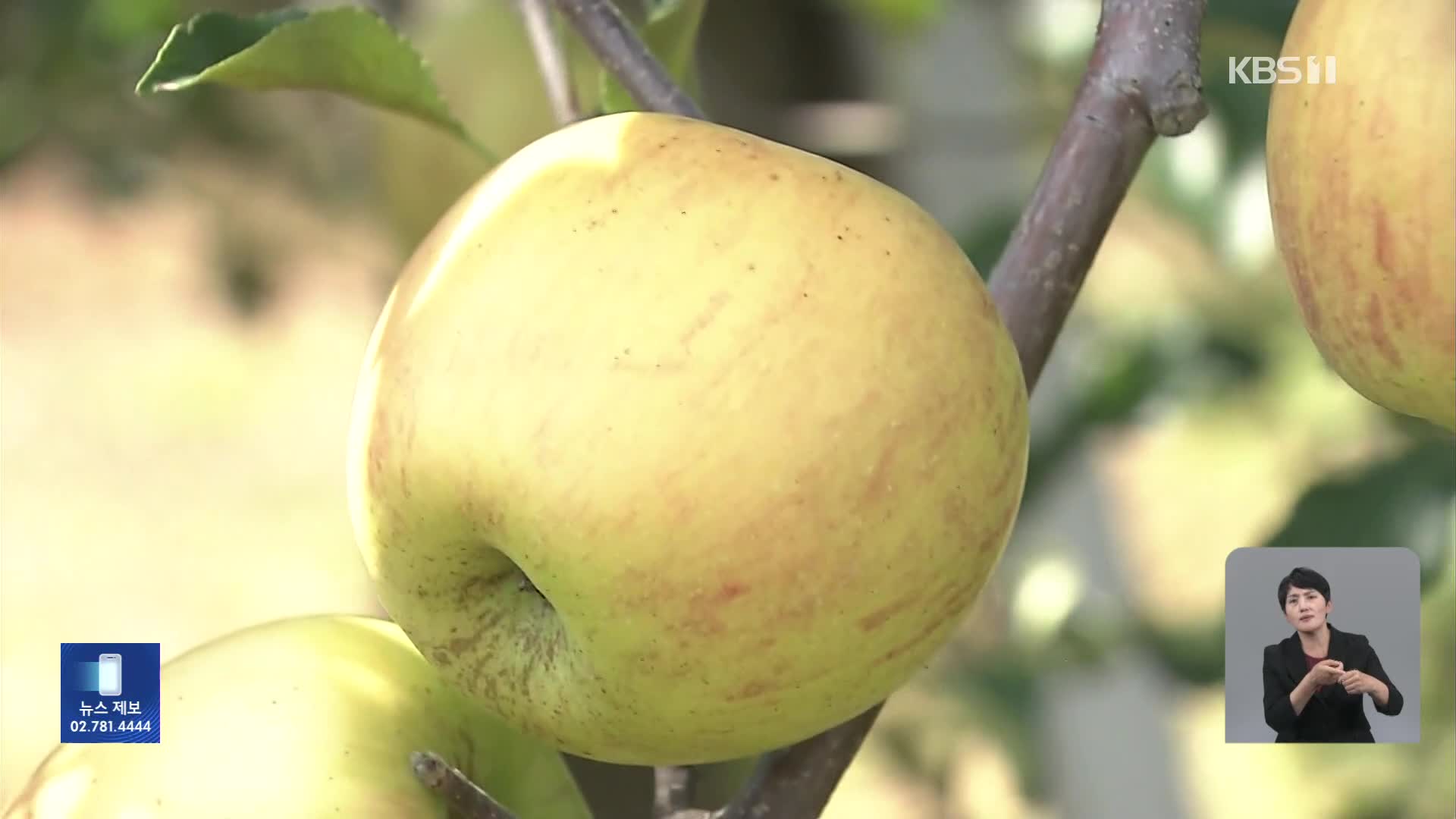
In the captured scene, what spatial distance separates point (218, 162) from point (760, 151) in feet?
5.14

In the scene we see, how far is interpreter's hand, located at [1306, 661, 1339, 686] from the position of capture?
0.43 m

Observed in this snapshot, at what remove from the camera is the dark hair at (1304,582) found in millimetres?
430

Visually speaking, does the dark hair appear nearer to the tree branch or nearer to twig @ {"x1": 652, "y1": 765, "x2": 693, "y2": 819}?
the tree branch

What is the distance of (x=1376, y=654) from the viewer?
1.40ft

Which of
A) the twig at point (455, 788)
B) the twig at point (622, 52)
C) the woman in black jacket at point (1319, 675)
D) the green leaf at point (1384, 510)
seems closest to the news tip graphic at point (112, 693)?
the twig at point (455, 788)

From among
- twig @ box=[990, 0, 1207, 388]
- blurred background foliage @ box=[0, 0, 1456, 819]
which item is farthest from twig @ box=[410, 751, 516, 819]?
blurred background foliage @ box=[0, 0, 1456, 819]

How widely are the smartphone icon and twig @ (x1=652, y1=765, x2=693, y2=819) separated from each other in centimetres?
18

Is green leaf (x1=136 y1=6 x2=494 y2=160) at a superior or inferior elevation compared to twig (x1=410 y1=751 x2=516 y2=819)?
superior

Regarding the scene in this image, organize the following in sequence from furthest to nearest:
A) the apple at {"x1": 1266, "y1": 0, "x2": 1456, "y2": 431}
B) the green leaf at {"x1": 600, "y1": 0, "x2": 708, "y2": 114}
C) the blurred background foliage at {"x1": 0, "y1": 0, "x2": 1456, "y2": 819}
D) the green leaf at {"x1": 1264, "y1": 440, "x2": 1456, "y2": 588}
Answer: the blurred background foliage at {"x1": 0, "y1": 0, "x2": 1456, "y2": 819}, the green leaf at {"x1": 1264, "y1": 440, "x2": 1456, "y2": 588}, the green leaf at {"x1": 600, "y1": 0, "x2": 708, "y2": 114}, the apple at {"x1": 1266, "y1": 0, "x2": 1456, "y2": 431}

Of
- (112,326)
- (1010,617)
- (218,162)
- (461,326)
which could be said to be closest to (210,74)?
(461,326)

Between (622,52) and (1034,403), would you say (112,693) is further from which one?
(1034,403)

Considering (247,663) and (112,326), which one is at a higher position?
(112,326)

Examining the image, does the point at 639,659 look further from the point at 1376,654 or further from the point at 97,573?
the point at 97,573

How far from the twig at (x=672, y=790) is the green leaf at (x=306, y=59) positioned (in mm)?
251
